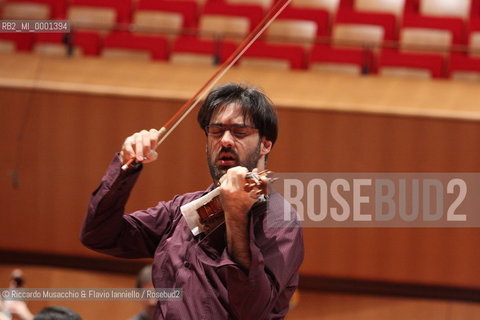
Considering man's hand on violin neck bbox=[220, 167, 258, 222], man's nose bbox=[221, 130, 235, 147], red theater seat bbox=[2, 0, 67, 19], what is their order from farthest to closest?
red theater seat bbox=[2, 0, 67, 19] < man's nose bbox=[221, 130, 235, 147] < man's hand on violin neck bbox=[220, 167, 258, 222]

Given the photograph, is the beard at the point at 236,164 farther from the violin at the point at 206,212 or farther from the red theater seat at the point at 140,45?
the red theater seat at the point at 140,45

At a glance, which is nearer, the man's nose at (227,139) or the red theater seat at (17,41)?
the man's nose at (227,139)

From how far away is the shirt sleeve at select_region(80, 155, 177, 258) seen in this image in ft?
5.64

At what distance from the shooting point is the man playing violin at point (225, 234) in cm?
150

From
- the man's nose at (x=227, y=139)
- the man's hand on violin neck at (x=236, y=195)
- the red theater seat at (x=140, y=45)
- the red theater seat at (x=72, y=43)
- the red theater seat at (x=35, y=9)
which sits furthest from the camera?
the red theater seat at (x=35, y=9)

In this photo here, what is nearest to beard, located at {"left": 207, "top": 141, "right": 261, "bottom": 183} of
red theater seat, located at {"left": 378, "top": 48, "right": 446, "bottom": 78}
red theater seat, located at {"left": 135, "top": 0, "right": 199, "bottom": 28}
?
red theater seat, located at {"left": 378, "top": 48, "right": 446, "bottom": 78}

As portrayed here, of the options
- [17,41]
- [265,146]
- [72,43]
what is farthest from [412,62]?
[265,146]

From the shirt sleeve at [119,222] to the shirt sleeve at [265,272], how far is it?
30 centimetres

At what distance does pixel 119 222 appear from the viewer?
1.77 m

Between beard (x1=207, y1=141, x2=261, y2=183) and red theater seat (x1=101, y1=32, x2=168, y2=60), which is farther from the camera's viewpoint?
red theater seat (x1=101, y1=32, x2=168, y2=60)

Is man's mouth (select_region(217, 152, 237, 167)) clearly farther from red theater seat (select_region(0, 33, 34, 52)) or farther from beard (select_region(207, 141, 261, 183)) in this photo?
red theater seat (select_region(0, 33, 34, 52))

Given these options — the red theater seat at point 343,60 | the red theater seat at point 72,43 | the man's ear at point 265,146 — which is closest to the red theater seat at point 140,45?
the red theater seat at point 72,43

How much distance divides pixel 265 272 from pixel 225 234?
6.2 inches

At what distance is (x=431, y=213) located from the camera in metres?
3.89
